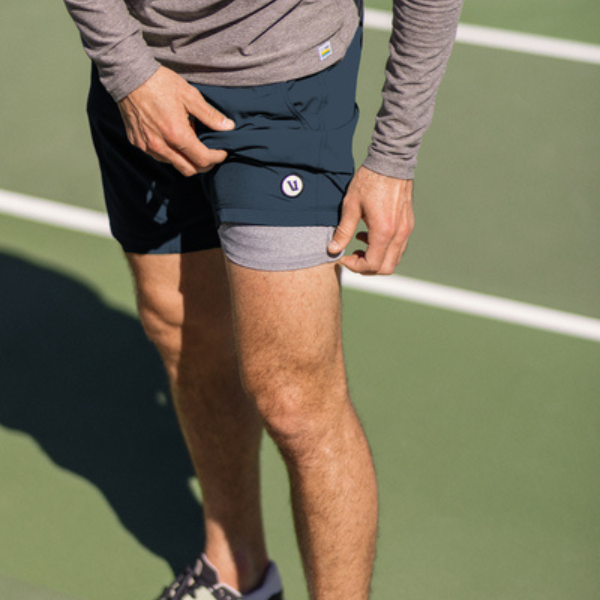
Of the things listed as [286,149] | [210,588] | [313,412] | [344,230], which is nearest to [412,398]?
[210,588]

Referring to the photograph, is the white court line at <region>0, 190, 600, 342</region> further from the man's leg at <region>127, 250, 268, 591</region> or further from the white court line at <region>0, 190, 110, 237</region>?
the man's leg at <region>127, 250, 268, 591</region>

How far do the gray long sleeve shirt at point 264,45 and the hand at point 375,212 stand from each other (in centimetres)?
3

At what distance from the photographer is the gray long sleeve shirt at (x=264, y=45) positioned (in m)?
1.96

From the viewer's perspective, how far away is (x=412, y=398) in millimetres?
3281

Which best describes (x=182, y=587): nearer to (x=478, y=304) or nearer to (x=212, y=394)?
(x=212, y=394)

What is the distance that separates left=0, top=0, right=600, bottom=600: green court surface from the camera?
9.30 feet

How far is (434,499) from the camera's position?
298 cm

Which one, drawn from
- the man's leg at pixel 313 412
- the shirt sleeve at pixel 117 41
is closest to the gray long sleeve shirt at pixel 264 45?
the shirt sleeve at pixel 117 41

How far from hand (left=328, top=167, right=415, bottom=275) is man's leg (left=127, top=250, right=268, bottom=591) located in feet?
1.42

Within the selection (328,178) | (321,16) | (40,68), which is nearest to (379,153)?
(328,178)

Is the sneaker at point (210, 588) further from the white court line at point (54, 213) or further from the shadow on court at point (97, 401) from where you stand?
the white court line at point (54, 213)

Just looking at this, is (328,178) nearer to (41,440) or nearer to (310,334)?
(310,334)

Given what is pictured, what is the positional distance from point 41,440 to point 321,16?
1720mm

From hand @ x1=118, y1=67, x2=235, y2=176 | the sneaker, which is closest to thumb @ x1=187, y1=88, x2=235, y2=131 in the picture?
hand @ x1=118, y1=67, x2=235, y2=176
